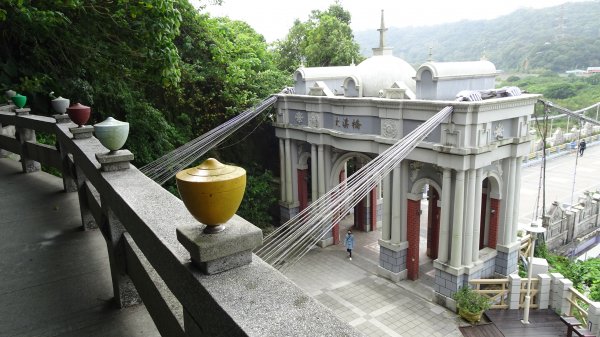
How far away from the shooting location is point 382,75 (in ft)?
50.8

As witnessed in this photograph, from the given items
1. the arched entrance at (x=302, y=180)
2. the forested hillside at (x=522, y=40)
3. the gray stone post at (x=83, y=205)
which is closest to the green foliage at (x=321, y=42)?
the arched entrance at (x=302, y=180)

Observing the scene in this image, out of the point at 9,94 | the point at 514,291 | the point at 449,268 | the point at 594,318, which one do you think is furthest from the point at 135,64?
the point at 594,318

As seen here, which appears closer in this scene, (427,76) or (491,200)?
(427,76)

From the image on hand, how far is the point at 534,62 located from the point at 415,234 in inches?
2969

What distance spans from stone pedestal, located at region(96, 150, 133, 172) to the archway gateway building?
375 inches

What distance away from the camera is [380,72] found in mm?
15547

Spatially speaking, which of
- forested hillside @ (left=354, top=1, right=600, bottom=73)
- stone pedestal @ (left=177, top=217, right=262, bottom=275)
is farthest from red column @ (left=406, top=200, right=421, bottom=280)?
forested hillside @ (left=354, top=1, right=600, bottom=73)

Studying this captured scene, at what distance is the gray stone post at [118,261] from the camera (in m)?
3.84

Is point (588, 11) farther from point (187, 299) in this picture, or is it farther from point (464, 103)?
point (187, 299)

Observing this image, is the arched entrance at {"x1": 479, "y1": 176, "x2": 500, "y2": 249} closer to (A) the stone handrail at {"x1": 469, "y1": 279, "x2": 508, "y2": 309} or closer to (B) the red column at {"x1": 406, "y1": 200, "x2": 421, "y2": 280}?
(A) the stone handrail at {"x1": 469, "y1": 279, "x2": 508, "y2": 309}

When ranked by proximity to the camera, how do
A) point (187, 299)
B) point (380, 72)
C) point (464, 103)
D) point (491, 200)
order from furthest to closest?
point (380, 72) < point (491, 200) < point (464, 103) < point (187, 299)

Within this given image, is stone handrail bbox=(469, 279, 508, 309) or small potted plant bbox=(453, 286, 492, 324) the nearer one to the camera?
small potted plant bbox=(453, 286, 492, 324)

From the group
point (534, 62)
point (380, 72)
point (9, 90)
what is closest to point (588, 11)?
point (534, 62)

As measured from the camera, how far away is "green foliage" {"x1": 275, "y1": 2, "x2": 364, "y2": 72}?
23484 millimetres
